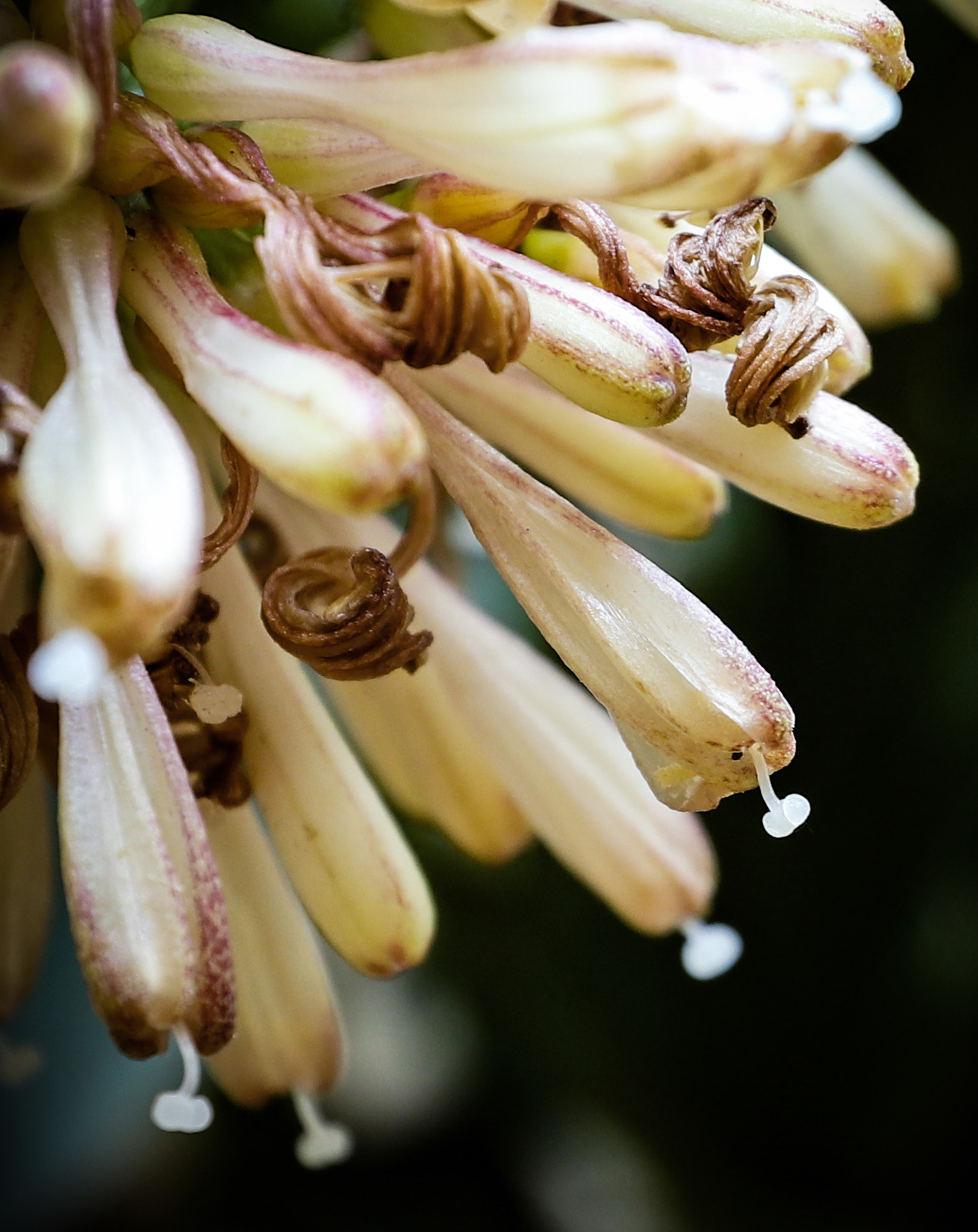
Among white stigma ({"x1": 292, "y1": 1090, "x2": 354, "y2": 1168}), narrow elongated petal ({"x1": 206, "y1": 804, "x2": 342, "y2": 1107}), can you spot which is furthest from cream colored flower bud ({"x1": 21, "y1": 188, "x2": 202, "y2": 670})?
white stigma ({"x1": 292, "y1": 1090, "x2": 354, "y2": 1168})

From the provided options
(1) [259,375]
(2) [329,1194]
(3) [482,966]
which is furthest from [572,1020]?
(1) [259,375]

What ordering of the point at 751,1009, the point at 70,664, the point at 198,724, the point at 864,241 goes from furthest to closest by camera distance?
1. the point at 751,1009
2. the point at 864,241
3. the point at 198,724
4. the point at 70,664

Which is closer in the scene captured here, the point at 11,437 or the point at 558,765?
the point at 11,437

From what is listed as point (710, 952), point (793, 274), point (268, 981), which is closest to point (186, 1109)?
point (268, 981)

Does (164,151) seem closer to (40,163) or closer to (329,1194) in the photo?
(40,163)

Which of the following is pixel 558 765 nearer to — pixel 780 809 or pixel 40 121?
pixel 780 809

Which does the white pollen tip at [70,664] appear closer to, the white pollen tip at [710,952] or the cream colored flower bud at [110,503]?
the cream colored flower bud at [110,503]
